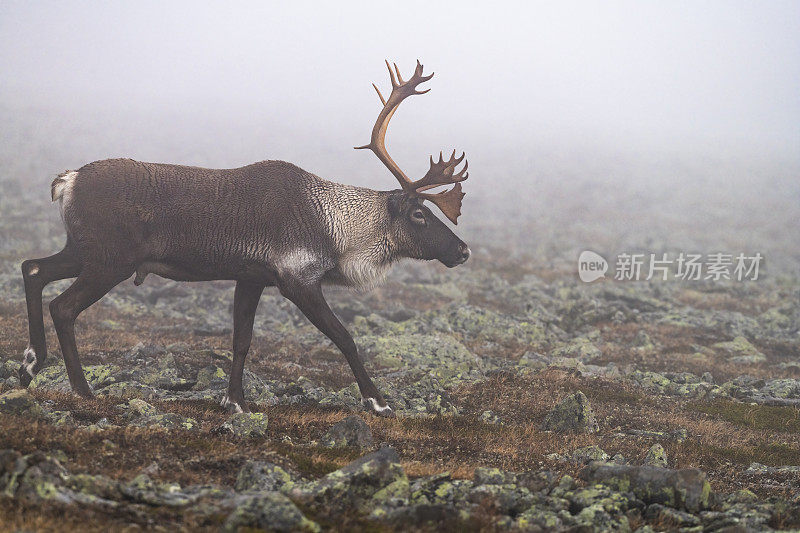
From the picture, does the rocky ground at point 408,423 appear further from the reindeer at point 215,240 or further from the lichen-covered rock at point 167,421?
the reindeer at point 215,240

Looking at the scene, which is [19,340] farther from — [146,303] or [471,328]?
[471,328]

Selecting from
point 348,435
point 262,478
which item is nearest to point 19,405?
point 262,478

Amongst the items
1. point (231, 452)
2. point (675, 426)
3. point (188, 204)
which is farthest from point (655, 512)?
point (188, 204)

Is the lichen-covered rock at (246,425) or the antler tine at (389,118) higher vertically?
the antler tine at (389,118)

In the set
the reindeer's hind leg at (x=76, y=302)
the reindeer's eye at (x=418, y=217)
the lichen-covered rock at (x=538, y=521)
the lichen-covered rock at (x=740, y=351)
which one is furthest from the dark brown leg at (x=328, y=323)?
the lichen-covered rock at (x=740, y=351)

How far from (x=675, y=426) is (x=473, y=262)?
31772 mm

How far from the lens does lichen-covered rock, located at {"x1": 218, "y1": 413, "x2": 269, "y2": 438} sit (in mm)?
9031

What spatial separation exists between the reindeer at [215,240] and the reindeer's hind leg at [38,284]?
0.7 inches

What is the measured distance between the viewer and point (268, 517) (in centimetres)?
528

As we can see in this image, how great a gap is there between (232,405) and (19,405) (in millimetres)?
3380

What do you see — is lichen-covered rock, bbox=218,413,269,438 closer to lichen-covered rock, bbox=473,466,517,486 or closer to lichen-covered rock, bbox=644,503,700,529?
lichen-covered rock, bbox=473,466,517,486

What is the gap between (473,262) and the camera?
147 ft

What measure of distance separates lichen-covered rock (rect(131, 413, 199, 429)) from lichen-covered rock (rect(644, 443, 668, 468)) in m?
6.70

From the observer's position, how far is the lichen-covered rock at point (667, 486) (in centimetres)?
727
